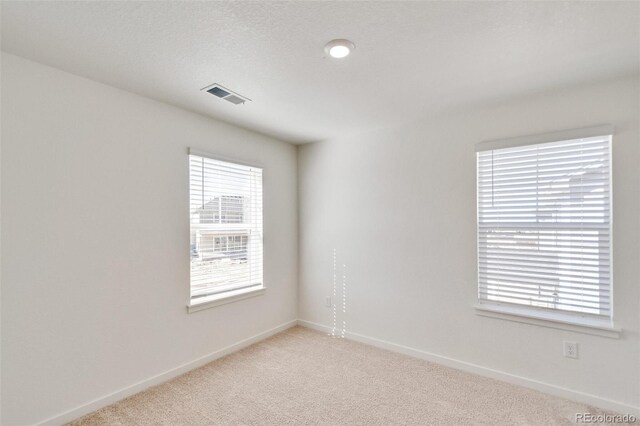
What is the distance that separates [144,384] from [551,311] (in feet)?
10.8

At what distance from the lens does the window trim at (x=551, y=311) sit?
2.23 metres

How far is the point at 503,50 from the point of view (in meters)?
1.86

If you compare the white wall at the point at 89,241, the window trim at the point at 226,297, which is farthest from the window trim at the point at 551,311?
the white wall at the point at 89,241

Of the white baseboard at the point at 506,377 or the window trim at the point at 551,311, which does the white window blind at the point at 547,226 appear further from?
the white baseboard at the point at 506,377

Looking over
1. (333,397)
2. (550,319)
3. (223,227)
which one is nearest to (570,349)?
(550,319)

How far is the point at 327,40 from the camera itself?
5.71 feet

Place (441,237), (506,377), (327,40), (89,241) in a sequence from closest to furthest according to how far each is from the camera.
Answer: (327,40), (89,241), (506,377), (441,237)

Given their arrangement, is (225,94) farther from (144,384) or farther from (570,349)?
(570,349)

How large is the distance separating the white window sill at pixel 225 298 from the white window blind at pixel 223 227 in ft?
0.10

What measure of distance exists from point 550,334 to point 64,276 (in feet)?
11.7

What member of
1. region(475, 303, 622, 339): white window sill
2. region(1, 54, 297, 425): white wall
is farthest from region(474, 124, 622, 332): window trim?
region(1, 54, 297, 425): white wall

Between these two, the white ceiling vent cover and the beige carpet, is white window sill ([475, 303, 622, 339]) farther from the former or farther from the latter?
the white ceiling vent cover

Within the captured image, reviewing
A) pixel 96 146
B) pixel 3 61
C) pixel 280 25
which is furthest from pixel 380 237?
pixel 3 61

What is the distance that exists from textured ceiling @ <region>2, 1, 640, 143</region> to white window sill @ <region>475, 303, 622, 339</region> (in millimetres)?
1752
